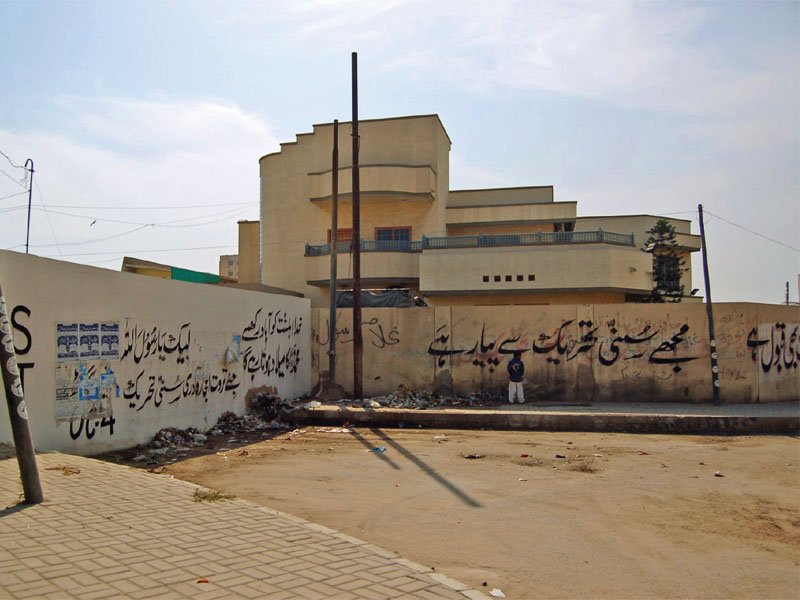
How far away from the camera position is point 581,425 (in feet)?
44.2

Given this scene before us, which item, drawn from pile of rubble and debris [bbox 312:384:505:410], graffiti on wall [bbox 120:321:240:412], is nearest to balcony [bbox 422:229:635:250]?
pile of rubble and debris [bbox 312:384:505:410]

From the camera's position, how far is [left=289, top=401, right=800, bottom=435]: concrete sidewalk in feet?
43.7

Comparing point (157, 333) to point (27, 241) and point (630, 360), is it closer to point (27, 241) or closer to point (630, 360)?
point (630, 360)

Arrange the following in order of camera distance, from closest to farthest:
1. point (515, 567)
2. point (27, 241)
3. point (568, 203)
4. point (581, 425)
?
point (515, 567) < point (581, 425) < point (27, 241) < point (568, 203)

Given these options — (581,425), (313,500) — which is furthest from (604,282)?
(313,500)

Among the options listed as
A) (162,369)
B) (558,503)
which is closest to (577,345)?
(558,503)

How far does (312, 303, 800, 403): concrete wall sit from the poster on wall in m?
9.37

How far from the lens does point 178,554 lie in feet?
15.7

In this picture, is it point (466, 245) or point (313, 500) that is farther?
point (466, 245)

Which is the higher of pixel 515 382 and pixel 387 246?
pixel 387 246

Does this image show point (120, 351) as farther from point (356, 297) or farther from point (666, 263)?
point (666, 263)

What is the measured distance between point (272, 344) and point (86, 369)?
6.67 metres

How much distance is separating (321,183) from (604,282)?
46.7 ft

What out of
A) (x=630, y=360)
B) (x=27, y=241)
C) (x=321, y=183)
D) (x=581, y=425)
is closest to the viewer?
(x=581, y=425)
